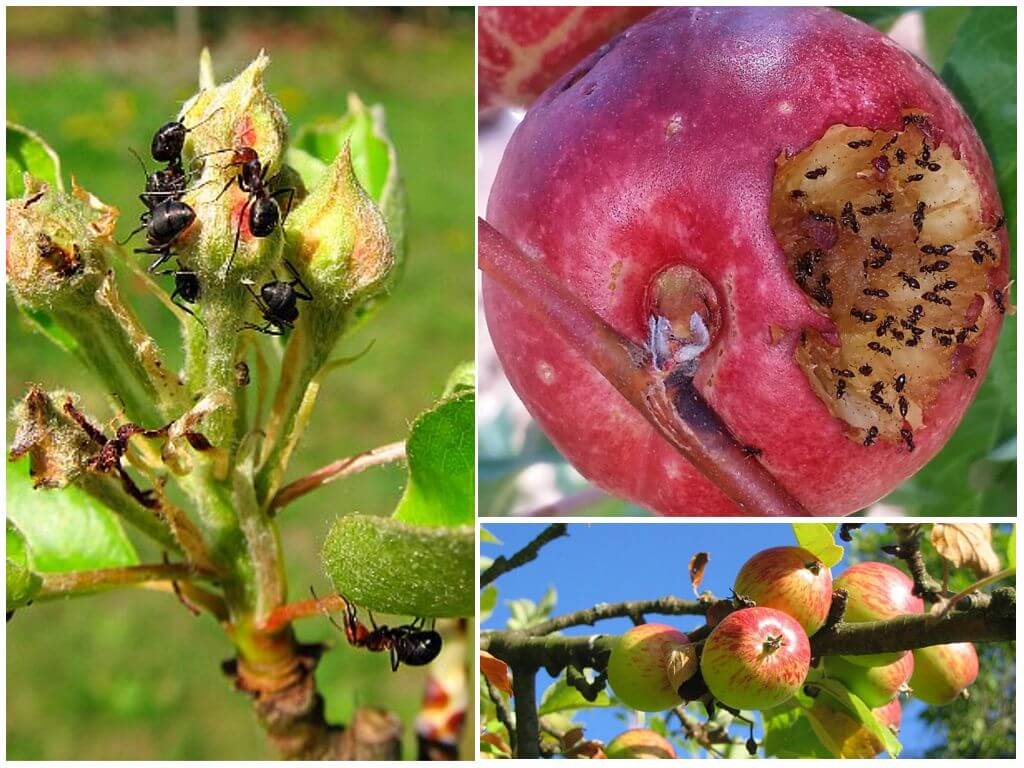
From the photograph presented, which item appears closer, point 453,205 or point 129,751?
point 129,751

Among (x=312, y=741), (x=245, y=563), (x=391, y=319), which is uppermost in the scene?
(x=245, y=563)

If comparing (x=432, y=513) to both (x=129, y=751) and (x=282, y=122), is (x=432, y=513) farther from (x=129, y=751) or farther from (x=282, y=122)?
(x=129, y=751)

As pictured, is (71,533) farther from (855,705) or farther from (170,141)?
(855,705)

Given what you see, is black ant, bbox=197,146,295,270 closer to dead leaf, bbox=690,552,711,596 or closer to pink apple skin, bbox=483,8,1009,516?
pink apple skin, bbox=483,8,1009,516

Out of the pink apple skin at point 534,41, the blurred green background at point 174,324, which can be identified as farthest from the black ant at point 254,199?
the blurred green background at point 174,324

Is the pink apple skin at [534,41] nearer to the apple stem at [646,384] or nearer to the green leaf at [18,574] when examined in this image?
the apple stem at [646,384]

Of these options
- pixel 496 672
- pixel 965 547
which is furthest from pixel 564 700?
pixel 965 547

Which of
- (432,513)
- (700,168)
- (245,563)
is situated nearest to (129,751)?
(245,563)

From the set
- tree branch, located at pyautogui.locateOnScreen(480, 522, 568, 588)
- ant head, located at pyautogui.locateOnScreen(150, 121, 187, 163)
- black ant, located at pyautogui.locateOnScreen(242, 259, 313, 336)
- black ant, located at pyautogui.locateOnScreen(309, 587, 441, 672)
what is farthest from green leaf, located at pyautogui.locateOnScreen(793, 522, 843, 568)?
ant head, located at pyautogui.locateOnScreen(150, 121, 187, 163)
